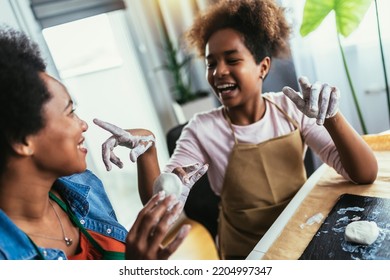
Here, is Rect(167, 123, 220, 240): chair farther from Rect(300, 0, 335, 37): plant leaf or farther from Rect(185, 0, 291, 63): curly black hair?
Rect(300, 0, 335, 37): plant leaf

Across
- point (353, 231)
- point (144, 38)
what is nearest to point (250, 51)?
point (144, 38)

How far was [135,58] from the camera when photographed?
0.75m

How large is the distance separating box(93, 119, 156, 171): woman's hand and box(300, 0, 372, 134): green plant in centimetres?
42

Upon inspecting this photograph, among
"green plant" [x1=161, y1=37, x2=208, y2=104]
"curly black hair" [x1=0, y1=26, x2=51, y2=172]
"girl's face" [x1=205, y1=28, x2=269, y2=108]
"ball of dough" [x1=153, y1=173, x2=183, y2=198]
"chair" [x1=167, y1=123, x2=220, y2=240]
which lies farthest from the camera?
"chair" [x1=167, y1=123, x2=220, y2=240]

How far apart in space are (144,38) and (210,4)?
0.17 metres

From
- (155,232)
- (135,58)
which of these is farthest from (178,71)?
(155,232)

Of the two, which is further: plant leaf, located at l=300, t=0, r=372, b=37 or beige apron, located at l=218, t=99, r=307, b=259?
beige apron, located at l=218, t=99, r=307, b=259

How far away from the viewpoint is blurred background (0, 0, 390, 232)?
64 centimetres

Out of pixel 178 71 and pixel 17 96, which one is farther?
pixel 178 71

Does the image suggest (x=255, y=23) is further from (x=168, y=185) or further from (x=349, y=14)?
(x=168, y=185)

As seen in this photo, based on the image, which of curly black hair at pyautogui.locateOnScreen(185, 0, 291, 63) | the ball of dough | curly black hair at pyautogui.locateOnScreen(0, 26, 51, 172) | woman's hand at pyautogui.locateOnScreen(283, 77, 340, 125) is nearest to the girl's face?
curly black hair at pyautogui.locateOnScreen(185, 0, 291, 63)

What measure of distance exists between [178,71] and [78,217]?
0.45 metres

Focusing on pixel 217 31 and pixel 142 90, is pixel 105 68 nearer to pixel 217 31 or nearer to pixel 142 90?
pixel 142 90

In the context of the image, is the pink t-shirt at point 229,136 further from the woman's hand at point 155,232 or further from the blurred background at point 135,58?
the woman's hand at point 155,232
